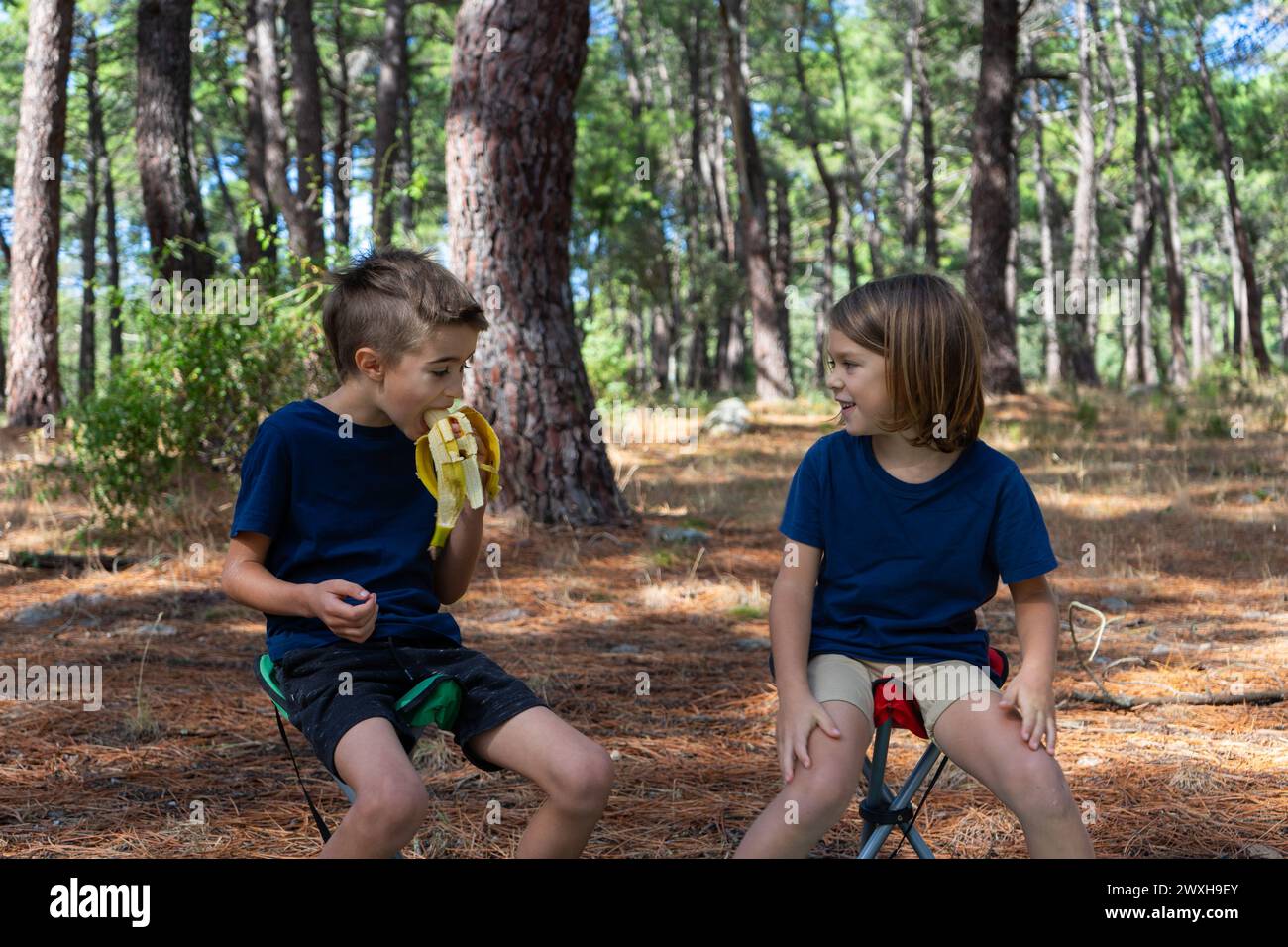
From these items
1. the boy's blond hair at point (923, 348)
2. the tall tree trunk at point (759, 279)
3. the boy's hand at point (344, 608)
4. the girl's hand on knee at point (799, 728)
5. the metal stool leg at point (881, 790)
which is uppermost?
the tall tree trunk at point (759, 279)

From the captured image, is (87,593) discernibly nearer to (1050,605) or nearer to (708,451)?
(1050,605)

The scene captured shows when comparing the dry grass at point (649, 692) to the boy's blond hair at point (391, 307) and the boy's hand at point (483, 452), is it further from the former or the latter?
the boy's blond hair at point (391, 307)

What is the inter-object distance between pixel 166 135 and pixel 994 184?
9160mm

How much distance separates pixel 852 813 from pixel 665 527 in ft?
12.2

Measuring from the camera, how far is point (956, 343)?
7.61 ft

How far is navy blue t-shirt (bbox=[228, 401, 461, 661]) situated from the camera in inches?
92.1

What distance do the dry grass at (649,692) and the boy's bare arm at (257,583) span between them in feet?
2.46

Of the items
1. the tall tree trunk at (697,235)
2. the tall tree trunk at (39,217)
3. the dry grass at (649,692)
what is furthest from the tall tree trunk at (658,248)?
the dry grass at (649,692)

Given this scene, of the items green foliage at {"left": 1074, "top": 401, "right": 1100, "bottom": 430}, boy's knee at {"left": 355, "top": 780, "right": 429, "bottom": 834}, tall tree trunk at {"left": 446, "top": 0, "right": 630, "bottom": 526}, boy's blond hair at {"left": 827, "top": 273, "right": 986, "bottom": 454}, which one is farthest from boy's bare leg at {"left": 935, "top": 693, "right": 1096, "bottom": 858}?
green foliage at {"left": 1074, "top": 401, "right": 1100, "bottom": 430}

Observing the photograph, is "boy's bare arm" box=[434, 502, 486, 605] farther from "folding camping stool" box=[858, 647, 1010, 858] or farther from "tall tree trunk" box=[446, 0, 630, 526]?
"tall tree trunk" box=[446, 0, 630, 526]

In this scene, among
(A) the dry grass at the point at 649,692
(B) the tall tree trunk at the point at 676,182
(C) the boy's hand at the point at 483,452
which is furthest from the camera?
(B) the tall tree trunk at the point at 676,182

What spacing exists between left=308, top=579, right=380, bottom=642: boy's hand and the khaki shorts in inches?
34.0

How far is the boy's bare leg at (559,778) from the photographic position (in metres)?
2.04

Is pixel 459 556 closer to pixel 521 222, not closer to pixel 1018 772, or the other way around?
pixel 1018 772
